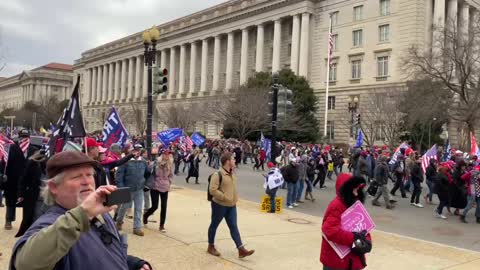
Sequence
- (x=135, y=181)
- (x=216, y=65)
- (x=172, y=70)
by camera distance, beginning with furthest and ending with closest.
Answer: (x=172, y=70), (x=216, y=65), (x=135, y=181)

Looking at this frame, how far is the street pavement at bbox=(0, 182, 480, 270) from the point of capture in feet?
24.5

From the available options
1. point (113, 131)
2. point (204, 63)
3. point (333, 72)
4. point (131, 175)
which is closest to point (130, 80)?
point (204, 63)

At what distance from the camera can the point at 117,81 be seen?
355 feet

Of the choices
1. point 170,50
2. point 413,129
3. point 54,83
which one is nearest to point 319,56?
point 413,129

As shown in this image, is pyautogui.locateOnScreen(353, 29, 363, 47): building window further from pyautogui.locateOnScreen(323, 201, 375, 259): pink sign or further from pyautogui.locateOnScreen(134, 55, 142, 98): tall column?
pyautogui.locateOnScreen(323, 201, 375, 259): pink sign

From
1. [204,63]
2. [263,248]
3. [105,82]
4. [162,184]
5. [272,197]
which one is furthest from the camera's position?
[105,82]

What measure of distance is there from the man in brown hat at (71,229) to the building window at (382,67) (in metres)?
54.7

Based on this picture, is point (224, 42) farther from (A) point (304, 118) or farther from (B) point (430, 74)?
(B) point (430, 74)

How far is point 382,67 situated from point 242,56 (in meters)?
24.0

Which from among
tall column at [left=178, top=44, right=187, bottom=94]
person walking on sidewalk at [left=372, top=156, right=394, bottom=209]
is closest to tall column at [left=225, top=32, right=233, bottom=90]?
tall column at [left=178, top=44, right=187, bottom=94]

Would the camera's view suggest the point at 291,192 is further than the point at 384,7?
No

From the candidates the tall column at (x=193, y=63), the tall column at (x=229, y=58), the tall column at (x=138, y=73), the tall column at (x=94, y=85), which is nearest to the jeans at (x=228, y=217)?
the tall column at (x=229, y=58)

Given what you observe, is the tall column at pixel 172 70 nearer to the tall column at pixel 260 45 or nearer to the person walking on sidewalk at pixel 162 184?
the tall column at pixel 260 45

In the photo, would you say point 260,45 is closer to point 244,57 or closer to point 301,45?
point 244,57
